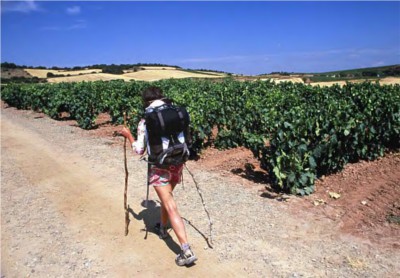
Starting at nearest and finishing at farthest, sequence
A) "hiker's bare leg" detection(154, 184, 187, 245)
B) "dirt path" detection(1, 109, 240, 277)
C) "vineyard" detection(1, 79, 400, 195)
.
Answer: "hiker's bare leg" detection(154, 184, 187, 245), "dirt path" detection(1, 109, 240, 277), "vineyard" detection(1, 79, 400, 195)

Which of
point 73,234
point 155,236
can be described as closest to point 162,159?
point 155,236

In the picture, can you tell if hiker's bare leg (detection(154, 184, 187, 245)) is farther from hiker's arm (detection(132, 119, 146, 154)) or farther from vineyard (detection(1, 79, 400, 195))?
vineyard (detection(1, 79, 400, 195))

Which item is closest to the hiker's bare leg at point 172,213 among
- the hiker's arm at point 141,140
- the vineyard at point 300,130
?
the hiker's arm at point 141,140

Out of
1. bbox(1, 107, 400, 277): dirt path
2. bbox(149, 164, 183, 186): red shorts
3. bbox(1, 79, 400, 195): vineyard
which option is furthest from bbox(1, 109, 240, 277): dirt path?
bbox(1, 79, 400, 195): vineyard

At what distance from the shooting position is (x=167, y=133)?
4441 millimetres

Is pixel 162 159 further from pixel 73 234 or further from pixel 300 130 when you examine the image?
pixel 300 130

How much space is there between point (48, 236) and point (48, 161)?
4.84 metres

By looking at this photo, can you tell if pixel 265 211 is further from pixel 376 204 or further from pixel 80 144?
pixel 80 144

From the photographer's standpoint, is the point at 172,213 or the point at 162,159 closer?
the point at 162,159

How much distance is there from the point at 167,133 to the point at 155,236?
5.78 ft

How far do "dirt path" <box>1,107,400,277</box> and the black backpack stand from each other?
50.7 inches

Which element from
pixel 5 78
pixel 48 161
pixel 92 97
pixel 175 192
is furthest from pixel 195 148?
pixel 5 78

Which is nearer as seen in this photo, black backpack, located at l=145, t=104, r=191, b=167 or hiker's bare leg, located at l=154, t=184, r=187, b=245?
black backpack, located at l=145, t=104, r=191, b=167

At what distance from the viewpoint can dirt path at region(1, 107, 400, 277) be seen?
15.1 feet
